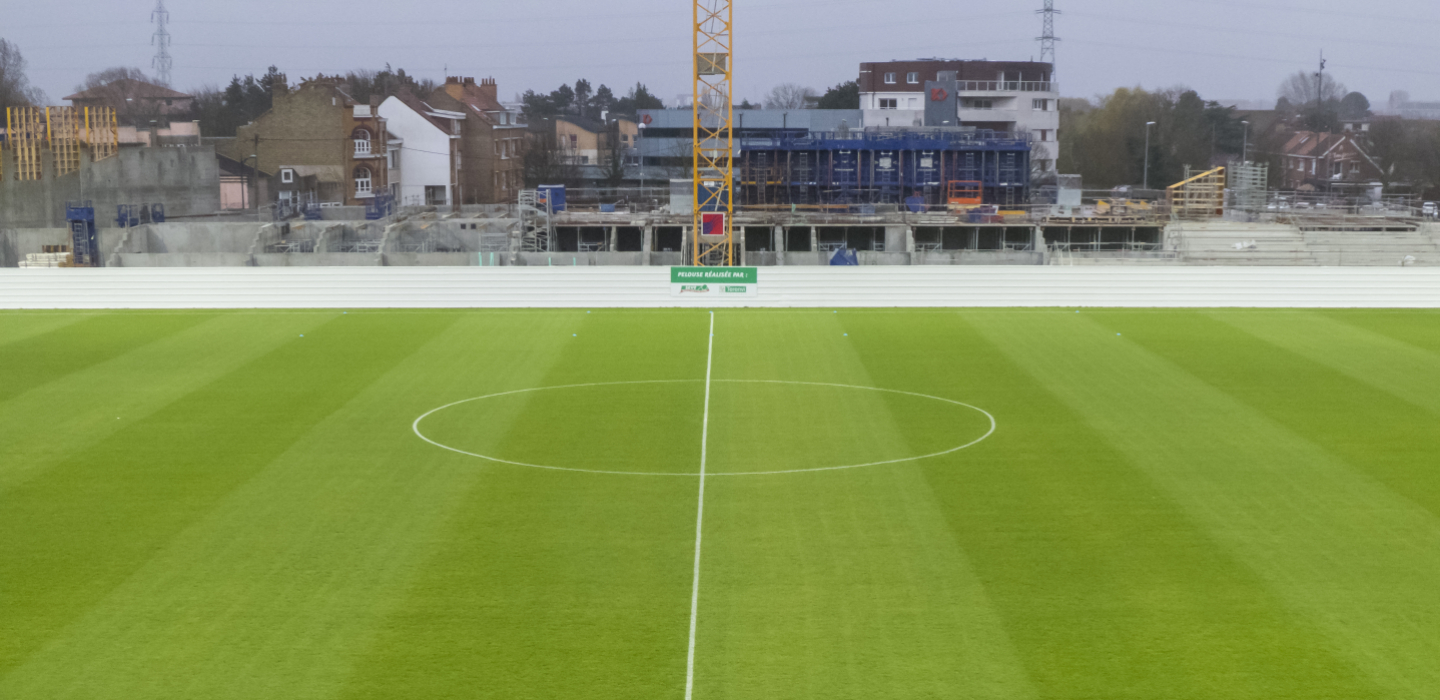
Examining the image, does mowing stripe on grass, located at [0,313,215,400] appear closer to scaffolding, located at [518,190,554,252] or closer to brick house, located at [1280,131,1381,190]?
scaffolding, located at [518,190,554,252]

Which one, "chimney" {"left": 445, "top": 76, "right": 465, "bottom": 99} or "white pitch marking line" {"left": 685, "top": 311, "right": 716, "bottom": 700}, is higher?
"chimney" {"left": 445, "top": 76, "right": 465, "bottom": 99}

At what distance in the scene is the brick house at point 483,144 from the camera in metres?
89.9

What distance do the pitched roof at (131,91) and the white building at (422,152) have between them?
60.7m

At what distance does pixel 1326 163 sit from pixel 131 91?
378ft

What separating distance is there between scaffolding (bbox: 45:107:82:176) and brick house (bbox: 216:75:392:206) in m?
12.1

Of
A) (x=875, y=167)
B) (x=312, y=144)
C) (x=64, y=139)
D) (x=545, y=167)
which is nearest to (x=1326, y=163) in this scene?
(x=875, y=167)

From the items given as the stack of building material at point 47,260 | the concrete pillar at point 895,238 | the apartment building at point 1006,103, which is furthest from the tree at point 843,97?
the stack of building material at point 47,260

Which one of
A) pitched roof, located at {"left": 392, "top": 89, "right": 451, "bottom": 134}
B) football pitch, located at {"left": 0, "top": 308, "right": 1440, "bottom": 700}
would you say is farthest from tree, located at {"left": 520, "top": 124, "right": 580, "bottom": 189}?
football pitch, located at {"left": 0, "top": 308, "right": 1440, "bottom": 700}

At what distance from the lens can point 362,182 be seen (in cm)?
7844

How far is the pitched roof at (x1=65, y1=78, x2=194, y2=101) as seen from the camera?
13200 cm

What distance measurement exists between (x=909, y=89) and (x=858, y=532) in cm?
10385

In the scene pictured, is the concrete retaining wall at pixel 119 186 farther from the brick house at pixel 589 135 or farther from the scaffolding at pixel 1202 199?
the brick house at pixel 589 135

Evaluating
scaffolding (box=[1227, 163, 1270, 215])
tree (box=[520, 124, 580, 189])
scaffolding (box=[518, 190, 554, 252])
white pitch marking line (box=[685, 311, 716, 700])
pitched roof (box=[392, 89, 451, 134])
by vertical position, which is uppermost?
pitched roof (box=[392, 89, 451, 134])

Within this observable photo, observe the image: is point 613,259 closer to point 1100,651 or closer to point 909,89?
point 1100,651
